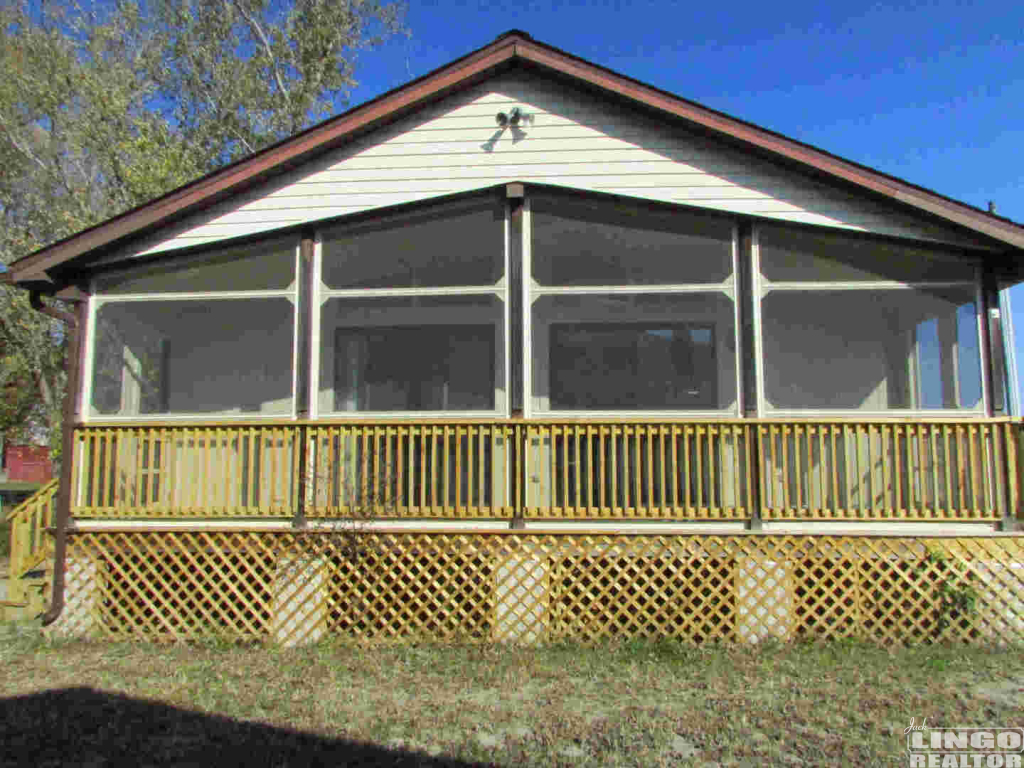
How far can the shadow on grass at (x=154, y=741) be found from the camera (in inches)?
175

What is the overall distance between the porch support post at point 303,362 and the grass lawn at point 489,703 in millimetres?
1440

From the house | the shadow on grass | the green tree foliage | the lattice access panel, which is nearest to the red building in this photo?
the green tree foliage

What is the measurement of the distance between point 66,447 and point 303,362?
2403 millimetres

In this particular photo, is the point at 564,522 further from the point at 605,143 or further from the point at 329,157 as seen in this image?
the point at 329,157

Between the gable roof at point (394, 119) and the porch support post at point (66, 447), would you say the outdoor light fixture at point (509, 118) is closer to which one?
the gable roof at point (394, 119)

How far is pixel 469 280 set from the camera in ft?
31.2

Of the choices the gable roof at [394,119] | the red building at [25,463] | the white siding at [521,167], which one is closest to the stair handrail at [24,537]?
the gable roof at [394,119]

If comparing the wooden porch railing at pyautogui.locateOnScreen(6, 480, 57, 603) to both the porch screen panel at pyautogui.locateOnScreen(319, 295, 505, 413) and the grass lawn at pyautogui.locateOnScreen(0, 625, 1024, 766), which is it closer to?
the grass lawn at pyautogui.locateOnScreen(0, 625, 1024, 766)

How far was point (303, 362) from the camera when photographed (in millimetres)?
7582

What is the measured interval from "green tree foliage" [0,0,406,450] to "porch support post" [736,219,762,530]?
50.8ft

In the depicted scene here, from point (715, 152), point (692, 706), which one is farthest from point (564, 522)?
point (715, 152)

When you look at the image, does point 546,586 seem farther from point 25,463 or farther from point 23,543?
point 25,463

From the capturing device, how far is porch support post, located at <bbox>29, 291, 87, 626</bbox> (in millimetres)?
7246

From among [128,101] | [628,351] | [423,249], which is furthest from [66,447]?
[128,101]
